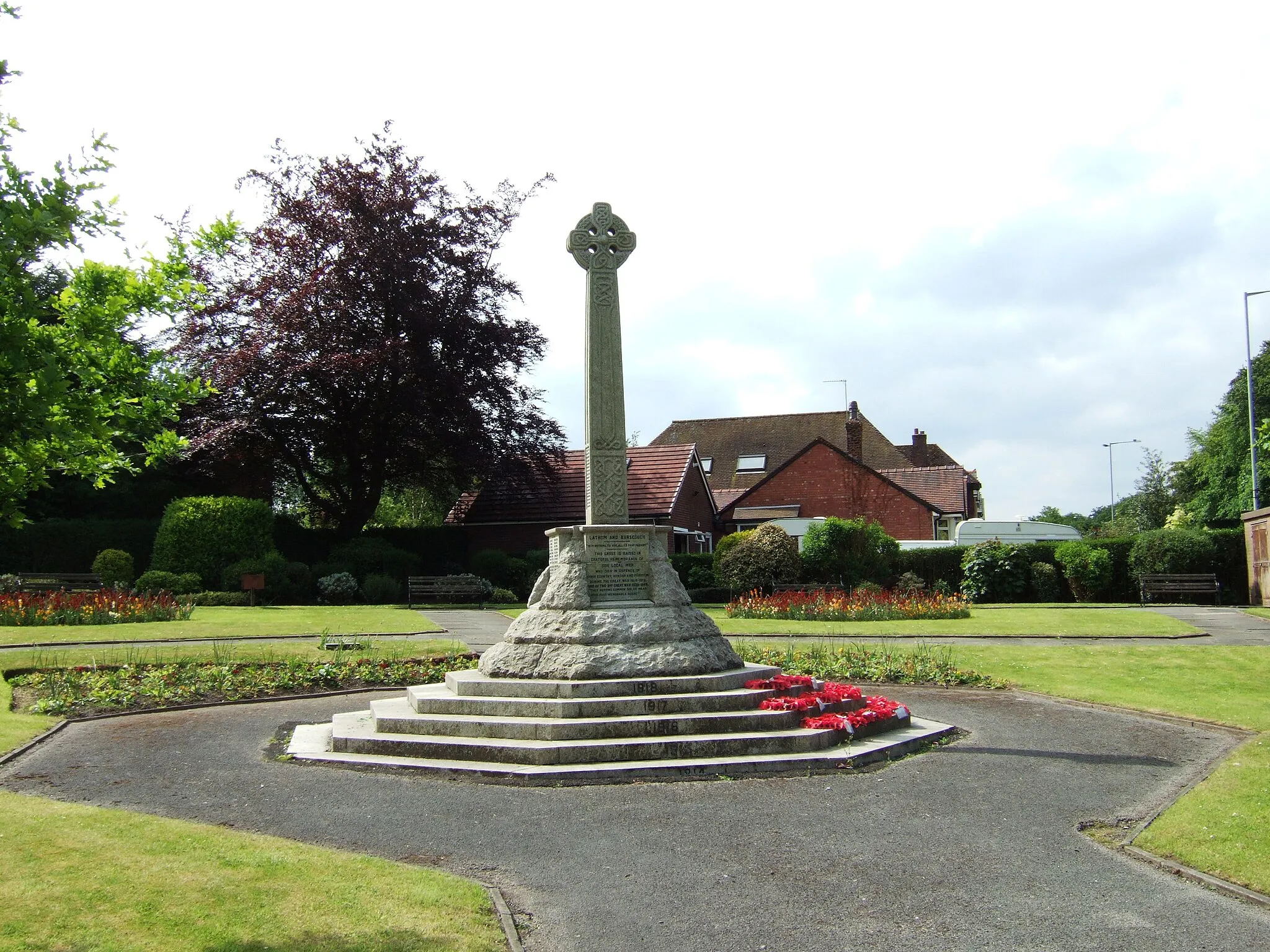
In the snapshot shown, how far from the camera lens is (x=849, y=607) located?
22953mm

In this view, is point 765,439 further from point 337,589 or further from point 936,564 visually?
point 337,589

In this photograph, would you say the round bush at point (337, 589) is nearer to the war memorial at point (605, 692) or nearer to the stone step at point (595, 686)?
the war memorial at point (605, 692)

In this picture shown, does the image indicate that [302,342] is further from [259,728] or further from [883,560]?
[259,728]

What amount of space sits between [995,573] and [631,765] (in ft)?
81.0

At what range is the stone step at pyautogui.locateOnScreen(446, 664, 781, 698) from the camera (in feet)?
30.1

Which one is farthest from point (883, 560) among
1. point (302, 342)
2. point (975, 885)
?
point (975, 885)

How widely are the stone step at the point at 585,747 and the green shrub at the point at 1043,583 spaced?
24.3 metres

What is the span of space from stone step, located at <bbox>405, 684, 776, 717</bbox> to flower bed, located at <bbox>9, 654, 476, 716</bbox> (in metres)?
3.79

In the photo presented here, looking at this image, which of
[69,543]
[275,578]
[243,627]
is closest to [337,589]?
[275,578]

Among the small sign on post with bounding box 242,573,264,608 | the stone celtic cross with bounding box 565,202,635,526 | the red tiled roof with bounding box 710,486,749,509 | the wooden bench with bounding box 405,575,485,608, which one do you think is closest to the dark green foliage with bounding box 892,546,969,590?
the wooden bench with bounding box 405,575,485,608

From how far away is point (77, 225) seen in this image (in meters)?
4.82

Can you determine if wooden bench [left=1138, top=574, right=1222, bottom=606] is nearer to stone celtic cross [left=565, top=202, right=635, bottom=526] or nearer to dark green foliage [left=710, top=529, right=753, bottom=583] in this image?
dark green foliage [left=710, top=529, right=753, bottom=583]

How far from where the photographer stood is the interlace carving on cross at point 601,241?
11.2 meters

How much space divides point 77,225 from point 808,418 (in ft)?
173
